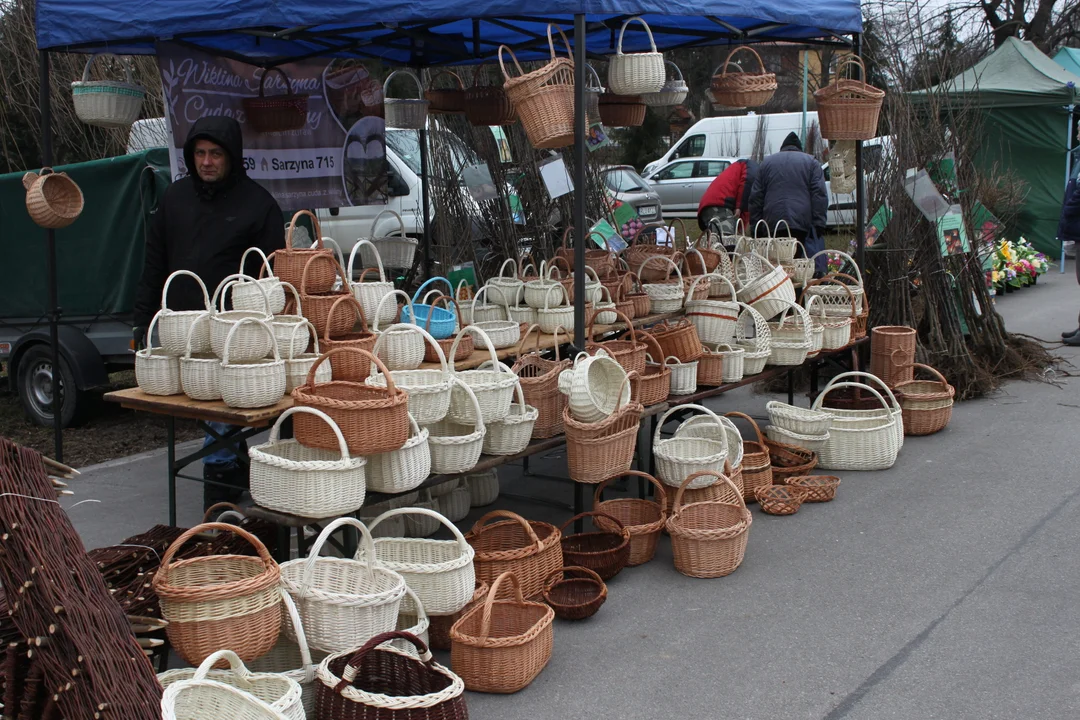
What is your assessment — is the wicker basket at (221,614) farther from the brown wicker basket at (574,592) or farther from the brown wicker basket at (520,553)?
the brown wicker basket at (574,592)

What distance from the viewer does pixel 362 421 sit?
336 cm

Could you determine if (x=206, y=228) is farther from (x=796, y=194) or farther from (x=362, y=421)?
(x=796, y=194)

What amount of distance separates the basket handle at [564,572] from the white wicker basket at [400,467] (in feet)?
2.23

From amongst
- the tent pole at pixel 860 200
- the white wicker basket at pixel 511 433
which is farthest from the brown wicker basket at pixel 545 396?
the tent pole at pixel 860 200

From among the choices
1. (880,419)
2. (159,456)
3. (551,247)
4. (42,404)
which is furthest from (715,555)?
(42,404)

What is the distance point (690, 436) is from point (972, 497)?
139cm

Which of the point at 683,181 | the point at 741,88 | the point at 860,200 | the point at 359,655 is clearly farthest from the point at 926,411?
the point at 683,181

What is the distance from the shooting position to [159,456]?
622cm

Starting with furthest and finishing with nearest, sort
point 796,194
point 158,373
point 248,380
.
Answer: point 796,194
point 158,373
point 248,380

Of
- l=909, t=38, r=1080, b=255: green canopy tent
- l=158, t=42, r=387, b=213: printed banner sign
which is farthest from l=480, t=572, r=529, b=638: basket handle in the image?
l=909, t=38, r=1080, b=255: green canopy tent

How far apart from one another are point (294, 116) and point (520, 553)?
11.3ft

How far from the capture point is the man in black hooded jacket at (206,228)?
4.69 m

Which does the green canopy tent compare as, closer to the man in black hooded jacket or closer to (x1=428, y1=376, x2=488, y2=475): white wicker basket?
the man in black hooded jacket

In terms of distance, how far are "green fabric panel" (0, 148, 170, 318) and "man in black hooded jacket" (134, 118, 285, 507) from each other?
2.02m
